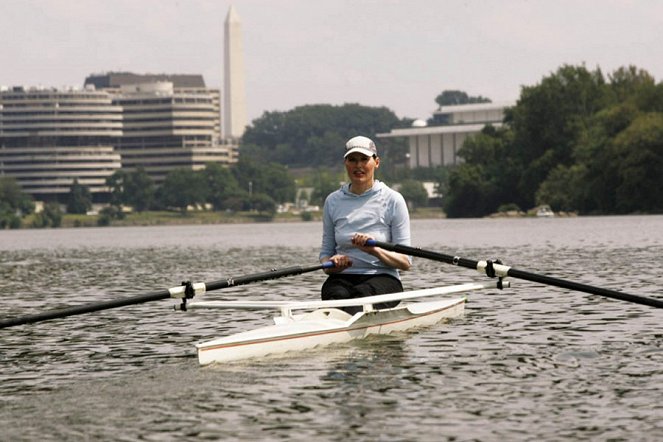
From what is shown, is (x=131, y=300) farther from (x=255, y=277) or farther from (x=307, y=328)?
(x=307, y=328)

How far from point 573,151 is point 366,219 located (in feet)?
431

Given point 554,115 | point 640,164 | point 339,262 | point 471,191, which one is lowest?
point 339,262

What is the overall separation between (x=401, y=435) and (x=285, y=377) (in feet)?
12.2

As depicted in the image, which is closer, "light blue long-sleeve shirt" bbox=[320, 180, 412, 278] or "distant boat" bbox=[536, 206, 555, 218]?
"light blue long-sleeve shirt" bbox=[320, 180, 412, 278]

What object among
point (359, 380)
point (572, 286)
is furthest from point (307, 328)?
point (572, 286)

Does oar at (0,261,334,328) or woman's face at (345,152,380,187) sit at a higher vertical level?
woman's face at (345,152,380,187)

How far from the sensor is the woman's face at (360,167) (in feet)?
59.1

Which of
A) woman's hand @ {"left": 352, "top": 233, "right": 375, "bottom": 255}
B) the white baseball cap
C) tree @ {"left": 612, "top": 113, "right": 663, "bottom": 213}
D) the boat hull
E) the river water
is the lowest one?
the river water

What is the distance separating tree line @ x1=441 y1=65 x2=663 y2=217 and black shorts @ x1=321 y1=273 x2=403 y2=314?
369 feet

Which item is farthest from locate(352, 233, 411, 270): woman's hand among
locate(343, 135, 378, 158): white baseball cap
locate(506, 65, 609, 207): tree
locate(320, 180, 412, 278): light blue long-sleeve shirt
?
locate(506, 65, 609, 207): tree

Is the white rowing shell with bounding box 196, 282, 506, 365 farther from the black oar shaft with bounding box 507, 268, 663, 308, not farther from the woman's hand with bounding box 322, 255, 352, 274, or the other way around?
the black oar shaft with bounding box 507, 268, 663, 308

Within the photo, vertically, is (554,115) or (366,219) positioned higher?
(554,115)

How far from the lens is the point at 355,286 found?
18.8 m

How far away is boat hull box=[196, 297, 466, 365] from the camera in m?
16.8
